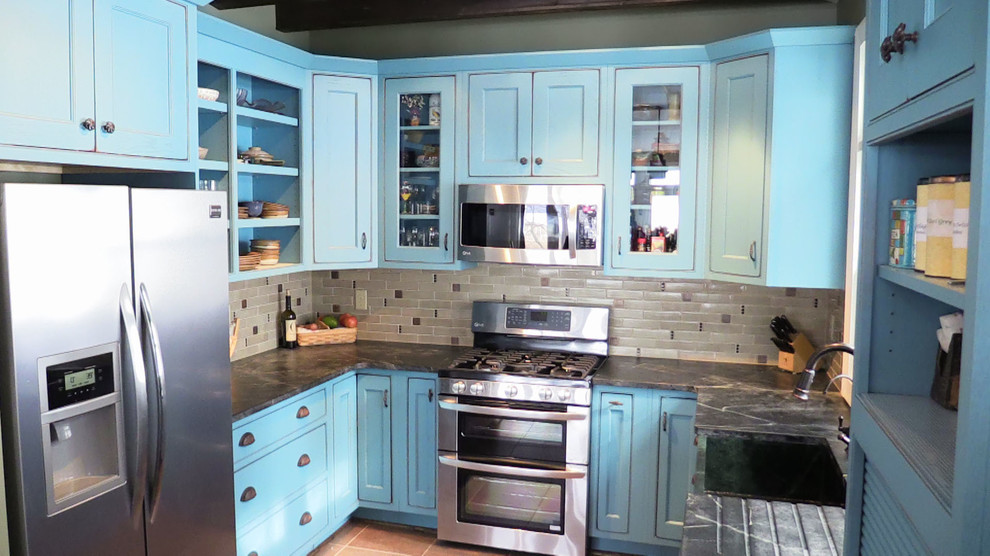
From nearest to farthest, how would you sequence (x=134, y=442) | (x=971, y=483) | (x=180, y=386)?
(x=971, y=483)
(x=134, y=442)
(x=180, y=386)

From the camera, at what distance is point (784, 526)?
1.89m

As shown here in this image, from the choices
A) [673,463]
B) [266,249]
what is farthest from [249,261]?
[673,463]

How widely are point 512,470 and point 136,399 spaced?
1.90 m

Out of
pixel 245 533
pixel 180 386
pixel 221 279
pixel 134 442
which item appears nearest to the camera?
pixel 134 442

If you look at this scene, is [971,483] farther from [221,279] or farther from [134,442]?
[221,279]

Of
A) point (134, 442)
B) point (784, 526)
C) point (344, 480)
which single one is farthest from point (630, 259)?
point (134, 442)

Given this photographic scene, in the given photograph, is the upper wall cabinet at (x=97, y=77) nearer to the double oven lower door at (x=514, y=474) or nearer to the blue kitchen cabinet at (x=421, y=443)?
the blue kitchen cabinet at (x=421, y=443)

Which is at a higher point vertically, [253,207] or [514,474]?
[253,207]

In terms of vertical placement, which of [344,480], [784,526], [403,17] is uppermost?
[403,17]

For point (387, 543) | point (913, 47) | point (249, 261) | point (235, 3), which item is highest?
point (235, 3)

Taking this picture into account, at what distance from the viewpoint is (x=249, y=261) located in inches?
138

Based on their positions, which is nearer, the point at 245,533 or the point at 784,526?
the point at 784,526

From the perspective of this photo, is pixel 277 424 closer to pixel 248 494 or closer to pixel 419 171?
pixel 248 494

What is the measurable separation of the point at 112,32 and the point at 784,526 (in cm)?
239
